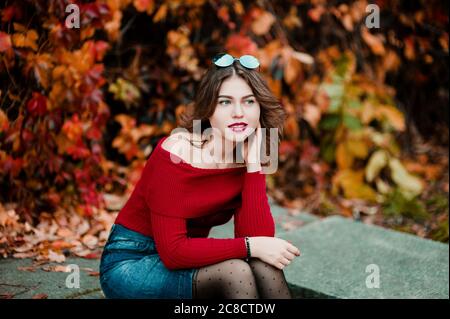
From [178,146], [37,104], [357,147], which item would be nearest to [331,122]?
[357,147]

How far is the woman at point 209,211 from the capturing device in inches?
81.3

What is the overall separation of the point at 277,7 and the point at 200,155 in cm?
293

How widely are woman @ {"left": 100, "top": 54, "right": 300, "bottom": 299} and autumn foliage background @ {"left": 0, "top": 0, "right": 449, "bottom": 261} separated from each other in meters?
0.92

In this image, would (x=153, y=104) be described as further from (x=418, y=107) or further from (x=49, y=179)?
(x=418, y=107)

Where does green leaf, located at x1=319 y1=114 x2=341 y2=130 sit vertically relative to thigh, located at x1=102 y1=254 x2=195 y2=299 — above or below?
above

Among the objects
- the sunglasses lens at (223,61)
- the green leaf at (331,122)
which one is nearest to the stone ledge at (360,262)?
the green leaf at (331,122)

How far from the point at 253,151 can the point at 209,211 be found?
0.31m

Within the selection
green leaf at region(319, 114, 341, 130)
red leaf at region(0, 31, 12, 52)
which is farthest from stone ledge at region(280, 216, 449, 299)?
red leaf at region(0, 31, 12, 52)

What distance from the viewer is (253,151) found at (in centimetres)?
227

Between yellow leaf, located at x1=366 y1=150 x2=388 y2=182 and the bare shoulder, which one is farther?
yellow leaf, located at x1=366 y1=150 x2=388 y2=182

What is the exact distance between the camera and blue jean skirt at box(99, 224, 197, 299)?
2.09m

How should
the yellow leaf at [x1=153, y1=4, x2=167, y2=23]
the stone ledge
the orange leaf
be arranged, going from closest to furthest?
1. the stone ledge
2. the yellow leaf at [x1=153, y1=4, x2=167, y2=23]
3. the orange leaf

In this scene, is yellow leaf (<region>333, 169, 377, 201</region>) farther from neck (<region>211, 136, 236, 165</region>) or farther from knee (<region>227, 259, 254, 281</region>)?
knee (<region>227, 259, 254, 281</region>)
